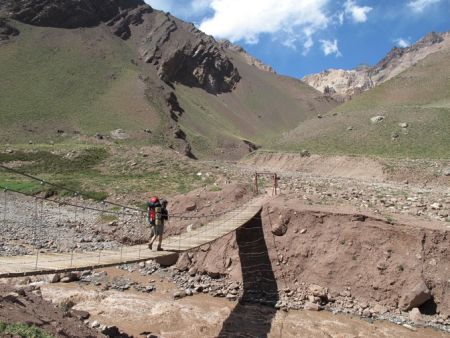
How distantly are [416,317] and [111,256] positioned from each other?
8.10 meters

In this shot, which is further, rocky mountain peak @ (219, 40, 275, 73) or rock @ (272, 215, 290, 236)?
rocky mountain peak @ (219, 40, 275, 73)

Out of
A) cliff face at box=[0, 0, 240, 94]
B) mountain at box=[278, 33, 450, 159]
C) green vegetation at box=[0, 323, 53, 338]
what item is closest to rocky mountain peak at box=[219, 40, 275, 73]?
cliff face at box=[0, 0, 240, 94]

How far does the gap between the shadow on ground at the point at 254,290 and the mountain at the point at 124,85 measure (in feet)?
131

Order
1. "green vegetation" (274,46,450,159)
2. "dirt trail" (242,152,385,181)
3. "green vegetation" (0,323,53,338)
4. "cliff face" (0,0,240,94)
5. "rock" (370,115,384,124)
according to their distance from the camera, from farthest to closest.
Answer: "cliff face" (0,0,240,94) < "rock" (370,115,384,124) < "green vegetation" (274,46,450,159) < "dirt trail" (242,152,385,181) < "green vegetation" (0,323,53,338)

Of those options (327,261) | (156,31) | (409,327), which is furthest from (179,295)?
(156,31)

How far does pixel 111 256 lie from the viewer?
410 inches

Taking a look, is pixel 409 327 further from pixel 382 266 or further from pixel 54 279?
pixel 54 279

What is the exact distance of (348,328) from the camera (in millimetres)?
11516

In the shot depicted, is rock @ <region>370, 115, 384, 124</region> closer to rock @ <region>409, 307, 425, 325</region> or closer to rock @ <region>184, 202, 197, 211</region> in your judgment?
rock @ <region>184, 202, 197, 211</region>

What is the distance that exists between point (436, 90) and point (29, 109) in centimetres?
5329

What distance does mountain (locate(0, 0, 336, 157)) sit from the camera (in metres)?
61.8

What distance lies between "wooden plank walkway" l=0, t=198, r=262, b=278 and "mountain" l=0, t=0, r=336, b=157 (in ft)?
131

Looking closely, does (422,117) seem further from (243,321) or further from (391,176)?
(243,321)

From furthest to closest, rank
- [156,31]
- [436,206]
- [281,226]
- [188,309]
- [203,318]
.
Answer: [156,31], [436,206], [281,226], [188,309], [203,318]
